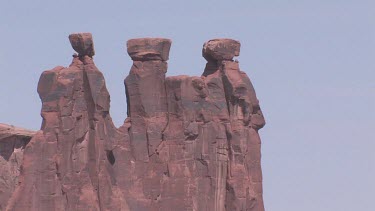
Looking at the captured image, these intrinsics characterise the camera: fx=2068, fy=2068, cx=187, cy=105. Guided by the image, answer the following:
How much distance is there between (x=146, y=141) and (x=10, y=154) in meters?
9.67

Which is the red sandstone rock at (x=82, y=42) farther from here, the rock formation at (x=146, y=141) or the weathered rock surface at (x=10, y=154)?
the weathered rock surface at (x=10, y=154)

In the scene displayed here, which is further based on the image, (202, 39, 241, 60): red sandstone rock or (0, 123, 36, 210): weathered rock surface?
(0, 123, 36, 210): weathered rock surface

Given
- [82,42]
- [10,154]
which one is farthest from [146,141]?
[10,154]

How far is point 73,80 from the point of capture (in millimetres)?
93062

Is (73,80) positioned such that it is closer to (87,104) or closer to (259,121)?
(87,104)

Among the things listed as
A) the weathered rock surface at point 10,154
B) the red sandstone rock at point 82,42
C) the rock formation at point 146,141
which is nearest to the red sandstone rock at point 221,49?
the rock formation at point 146,141

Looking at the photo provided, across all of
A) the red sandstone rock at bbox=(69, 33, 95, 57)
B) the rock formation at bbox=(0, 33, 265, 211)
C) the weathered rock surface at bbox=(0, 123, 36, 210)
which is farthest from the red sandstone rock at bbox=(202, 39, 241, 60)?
the weathered rock surface at bbox=(0, 123, 36, 210)

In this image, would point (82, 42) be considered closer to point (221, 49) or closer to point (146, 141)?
point (146, 141)

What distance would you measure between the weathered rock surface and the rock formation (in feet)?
0.37

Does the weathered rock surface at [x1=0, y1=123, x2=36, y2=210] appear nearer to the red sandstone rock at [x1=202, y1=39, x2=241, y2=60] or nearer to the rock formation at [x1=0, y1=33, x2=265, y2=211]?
the rock formation at [x1=0, y1=33, x2=265, y2=211]

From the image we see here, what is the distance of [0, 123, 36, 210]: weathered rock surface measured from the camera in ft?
337

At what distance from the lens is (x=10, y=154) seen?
104 metres

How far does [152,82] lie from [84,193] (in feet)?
24.7

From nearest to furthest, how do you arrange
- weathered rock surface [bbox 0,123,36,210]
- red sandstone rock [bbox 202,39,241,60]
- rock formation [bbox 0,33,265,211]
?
1. rock formation [bbox 0,33,265,211]
2. red sandstone rock [bbox 202,39,241,60]
3. weathered rock surface [bbox 0,123,36,210]
